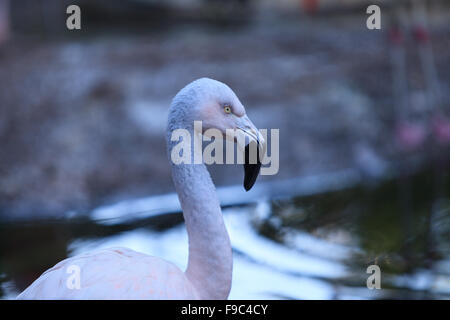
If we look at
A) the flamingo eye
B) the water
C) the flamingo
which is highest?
the flamingo eye

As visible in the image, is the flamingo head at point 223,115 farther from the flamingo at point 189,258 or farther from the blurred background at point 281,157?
the blurred background at point 281,157

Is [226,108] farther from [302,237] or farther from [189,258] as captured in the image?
[302,237]

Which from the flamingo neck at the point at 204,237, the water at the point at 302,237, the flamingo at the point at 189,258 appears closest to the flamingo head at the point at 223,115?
the flamingo at the point at 189,258

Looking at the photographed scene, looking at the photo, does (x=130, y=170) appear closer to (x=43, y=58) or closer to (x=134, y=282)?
(x=43, y=58)

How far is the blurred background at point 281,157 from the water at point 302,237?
0.04 feet

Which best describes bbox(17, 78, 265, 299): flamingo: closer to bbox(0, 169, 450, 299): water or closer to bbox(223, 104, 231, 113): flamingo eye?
bbox(223, 104, 231, 113): flamingo eye

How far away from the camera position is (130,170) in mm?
5324

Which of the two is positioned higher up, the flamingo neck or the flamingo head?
the flamingo head

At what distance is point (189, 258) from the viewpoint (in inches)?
83.5

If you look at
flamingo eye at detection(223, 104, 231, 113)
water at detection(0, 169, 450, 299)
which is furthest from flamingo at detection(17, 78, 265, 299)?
water at detection(0, 169, 450, 299)

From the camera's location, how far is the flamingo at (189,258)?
1921mm

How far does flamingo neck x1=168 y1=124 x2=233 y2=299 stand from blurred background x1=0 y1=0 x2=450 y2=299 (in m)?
1.08

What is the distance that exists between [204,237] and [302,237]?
2010 mm

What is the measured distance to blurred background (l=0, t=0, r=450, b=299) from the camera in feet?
12.1
